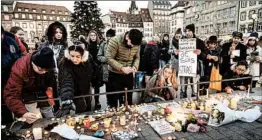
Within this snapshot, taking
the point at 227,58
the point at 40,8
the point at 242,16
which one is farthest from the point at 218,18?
the point at 227,58

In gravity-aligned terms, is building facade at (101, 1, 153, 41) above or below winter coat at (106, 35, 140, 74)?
above

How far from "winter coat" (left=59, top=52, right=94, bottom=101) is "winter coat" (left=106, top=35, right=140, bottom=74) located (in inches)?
20.9

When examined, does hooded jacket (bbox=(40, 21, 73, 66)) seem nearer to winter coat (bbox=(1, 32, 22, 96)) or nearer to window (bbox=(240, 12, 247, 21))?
winter coat (bbox=(1, 32, 22, 96))

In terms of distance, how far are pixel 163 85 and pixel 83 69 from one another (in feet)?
5.16

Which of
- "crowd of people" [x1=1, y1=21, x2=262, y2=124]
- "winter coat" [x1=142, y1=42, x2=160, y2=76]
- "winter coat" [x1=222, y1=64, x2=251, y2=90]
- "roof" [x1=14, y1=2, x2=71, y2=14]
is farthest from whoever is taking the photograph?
"roof" [x1=14, y1=2, x2=71, y2=14]

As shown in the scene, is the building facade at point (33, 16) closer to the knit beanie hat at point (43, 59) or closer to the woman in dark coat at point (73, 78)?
the woman in dark coat at point (73, 78)

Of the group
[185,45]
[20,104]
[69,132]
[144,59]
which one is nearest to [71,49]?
[20,104]

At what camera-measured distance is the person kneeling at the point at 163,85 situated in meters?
3.97

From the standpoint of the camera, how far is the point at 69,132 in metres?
2.21

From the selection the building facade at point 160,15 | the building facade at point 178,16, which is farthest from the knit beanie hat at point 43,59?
the building facade at point 160,15

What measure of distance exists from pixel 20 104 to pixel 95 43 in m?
3.14

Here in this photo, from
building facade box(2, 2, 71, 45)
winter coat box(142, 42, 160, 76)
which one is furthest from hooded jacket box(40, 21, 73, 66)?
building facade box(2, 2, 71, 45)

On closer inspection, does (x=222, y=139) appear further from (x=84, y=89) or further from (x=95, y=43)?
(x=95, y=43)

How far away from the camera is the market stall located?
7.38 feet
